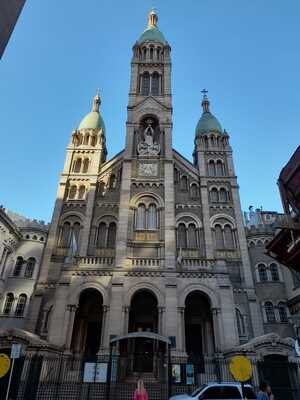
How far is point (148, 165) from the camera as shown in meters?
30.5

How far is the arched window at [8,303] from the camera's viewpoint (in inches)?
970

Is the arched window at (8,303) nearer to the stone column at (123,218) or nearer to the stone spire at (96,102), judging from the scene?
the stone column at (123,218)

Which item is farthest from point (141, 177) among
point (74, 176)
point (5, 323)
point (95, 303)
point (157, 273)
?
point (5, 323)

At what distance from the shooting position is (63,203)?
1156 inches

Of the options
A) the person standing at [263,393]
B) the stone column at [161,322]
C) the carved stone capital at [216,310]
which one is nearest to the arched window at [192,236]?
the carved stone capital at [216,310]

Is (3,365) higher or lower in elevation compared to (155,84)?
lower

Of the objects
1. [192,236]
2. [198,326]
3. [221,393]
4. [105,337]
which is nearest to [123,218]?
[192,236]

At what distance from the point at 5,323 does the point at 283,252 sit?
24.0 meters

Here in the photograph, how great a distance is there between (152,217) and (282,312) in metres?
14.4

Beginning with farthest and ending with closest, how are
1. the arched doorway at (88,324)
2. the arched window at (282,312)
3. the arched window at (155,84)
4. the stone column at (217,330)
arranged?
the arched window at (155,84), the arched window at (282,312), the arched doorway at (88,324), the stone column at (217,330)

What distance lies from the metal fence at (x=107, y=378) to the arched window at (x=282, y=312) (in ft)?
26.1

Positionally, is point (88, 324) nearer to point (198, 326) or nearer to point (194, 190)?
point (198, 326)

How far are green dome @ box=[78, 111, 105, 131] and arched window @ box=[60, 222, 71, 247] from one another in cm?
1327

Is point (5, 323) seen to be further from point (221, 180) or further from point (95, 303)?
point (221, 180)
